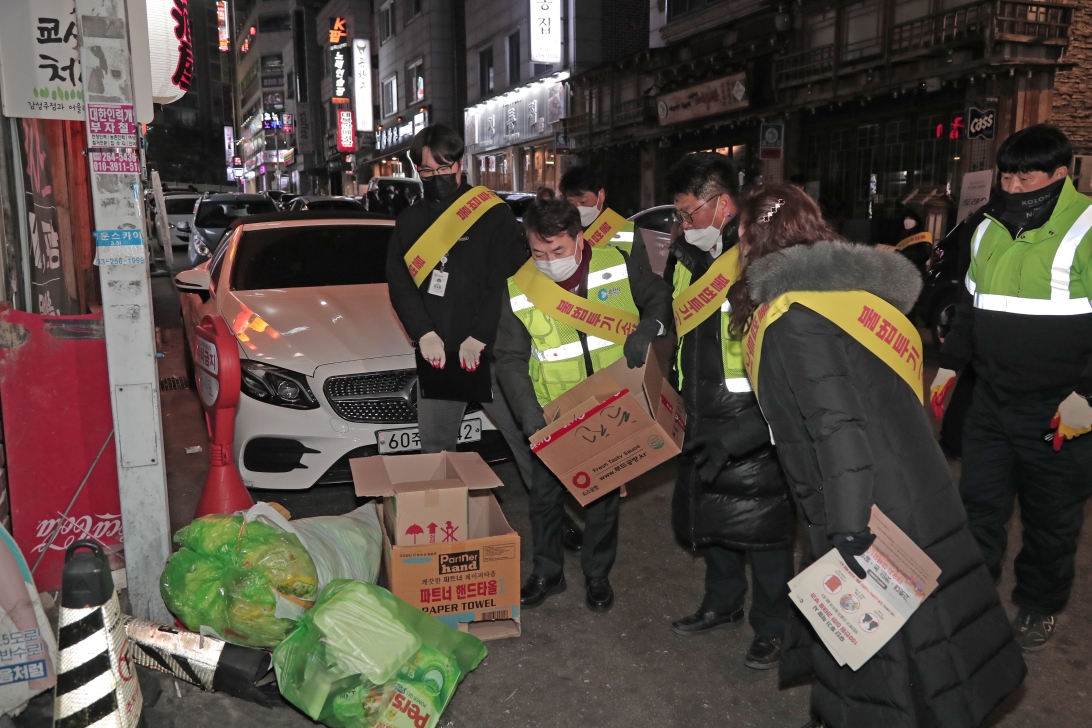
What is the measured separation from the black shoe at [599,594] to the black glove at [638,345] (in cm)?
105

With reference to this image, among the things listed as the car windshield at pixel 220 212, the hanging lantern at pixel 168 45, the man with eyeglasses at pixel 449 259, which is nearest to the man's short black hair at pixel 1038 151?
the man with eyeglasses at pixel 449 259

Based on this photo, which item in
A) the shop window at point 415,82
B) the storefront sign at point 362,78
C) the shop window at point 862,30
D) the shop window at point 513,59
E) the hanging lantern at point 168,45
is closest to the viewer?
the hanging lantern at point 168,45

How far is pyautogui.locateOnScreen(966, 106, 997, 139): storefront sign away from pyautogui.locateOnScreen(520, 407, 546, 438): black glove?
13287mm

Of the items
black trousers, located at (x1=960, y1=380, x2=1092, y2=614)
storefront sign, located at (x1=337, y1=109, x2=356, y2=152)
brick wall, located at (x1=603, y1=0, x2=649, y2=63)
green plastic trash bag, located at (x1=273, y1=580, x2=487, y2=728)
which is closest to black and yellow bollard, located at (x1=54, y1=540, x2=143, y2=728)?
green plastic trash bag, located at (x1=273, y1=580, x2=487, y2=728)

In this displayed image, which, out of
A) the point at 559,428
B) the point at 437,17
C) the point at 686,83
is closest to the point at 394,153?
the point at 437,17

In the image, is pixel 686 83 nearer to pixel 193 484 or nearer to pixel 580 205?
pixel 580 205

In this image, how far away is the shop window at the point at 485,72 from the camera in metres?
33.1

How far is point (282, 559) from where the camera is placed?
3143 mm

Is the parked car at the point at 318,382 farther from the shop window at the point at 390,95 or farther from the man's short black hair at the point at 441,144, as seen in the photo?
the shop window at the point at 390,95

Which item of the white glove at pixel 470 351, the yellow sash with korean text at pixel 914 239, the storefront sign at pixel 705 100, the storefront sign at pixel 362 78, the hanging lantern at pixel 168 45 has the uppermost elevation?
the storefront sign at pixel 362 78

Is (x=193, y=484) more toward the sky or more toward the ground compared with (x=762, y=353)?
more toward the ground

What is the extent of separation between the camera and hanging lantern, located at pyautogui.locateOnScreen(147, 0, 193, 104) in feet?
18.4

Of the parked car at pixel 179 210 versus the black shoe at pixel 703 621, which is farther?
the parked car at pixel 179 210

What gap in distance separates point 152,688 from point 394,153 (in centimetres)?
4299
